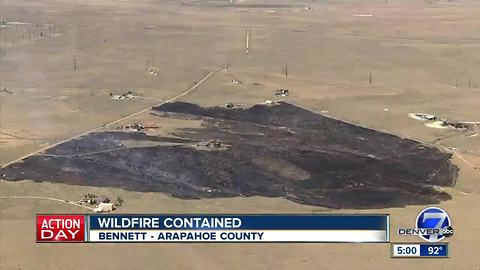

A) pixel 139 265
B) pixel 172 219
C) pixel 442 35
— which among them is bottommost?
pixel 139 265

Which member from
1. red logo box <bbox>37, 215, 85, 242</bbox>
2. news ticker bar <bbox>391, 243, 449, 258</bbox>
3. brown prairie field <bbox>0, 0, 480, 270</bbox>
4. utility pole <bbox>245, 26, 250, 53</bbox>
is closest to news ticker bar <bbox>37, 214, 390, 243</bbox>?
red logo box <bbox>37, 215, 85, 242</bbox>

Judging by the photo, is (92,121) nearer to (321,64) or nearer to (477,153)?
(477,153)

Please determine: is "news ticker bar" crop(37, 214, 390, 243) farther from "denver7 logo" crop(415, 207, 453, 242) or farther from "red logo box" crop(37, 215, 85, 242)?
"denver7 logo" crop(415, 207, 453, 242)

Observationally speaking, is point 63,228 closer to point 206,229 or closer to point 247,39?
point 206,229

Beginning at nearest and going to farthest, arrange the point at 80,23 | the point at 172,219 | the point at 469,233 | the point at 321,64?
the point at 172,219 < the point at 469,233 < the point at 321,64 < the point at 80,23

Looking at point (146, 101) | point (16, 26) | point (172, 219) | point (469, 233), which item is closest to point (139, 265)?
point (172, 219)

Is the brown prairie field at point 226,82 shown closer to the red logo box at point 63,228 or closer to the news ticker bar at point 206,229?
the red logo box at point 63,228

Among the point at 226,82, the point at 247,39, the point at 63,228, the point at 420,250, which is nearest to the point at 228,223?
the point at 63,228

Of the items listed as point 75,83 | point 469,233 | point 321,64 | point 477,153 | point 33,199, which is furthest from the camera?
point 321,64
